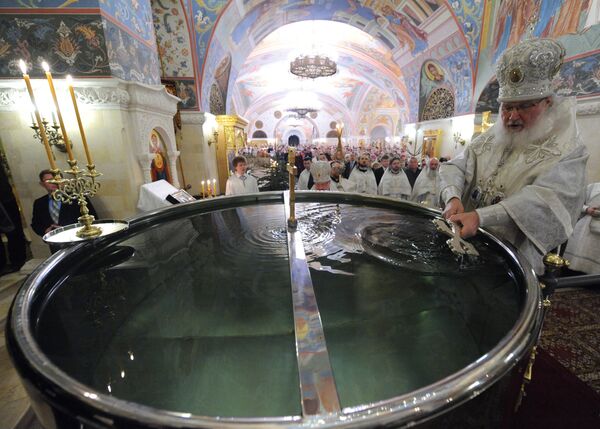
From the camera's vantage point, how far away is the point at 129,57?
4008 millimetres

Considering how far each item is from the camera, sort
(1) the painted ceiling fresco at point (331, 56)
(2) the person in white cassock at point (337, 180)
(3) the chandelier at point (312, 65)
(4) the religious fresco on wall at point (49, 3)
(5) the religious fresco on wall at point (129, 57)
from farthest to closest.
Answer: (1) the painted ceiling fresco at point (331, 56)
(3) the chandelier at point (312, 65)
(2) the person in white cassock at point (337, 180)
(5) the religious fresco on wall at point (129, 57)
(4) the religious fresco on wall at point (49, 3)

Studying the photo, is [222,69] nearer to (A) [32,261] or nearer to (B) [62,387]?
(A) [32,261]

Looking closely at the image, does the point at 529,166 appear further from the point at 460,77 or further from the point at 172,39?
the point at 460,77

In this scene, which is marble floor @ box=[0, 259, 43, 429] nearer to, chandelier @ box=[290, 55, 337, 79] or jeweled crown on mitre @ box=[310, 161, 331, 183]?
jeweled crown on mitre @ box=[310, 161, 331, 183]

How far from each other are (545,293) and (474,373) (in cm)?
80

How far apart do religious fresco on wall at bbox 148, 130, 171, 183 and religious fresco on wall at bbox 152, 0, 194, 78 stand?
403cm

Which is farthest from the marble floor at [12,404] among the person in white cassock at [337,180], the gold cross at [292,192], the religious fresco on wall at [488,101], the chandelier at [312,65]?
the chandelier at [312,65]

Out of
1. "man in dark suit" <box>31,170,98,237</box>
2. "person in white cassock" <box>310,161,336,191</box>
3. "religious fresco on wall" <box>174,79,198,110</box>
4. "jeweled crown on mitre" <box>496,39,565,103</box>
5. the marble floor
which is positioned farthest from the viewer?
"religious fresco on wall" <box>174,79,198,110</box>

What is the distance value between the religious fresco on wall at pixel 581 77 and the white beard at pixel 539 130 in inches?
223

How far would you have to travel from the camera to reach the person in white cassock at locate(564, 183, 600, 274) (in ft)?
12.1

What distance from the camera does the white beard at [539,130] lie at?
4.67 ft

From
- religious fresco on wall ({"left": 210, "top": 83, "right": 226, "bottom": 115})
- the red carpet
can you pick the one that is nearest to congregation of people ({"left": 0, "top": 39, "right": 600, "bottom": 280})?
the red carpet


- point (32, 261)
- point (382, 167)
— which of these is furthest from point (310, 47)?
point (32, 261)

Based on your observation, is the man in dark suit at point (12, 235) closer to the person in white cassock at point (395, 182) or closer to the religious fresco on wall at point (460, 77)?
the person in white cassock at point (395, 182)
